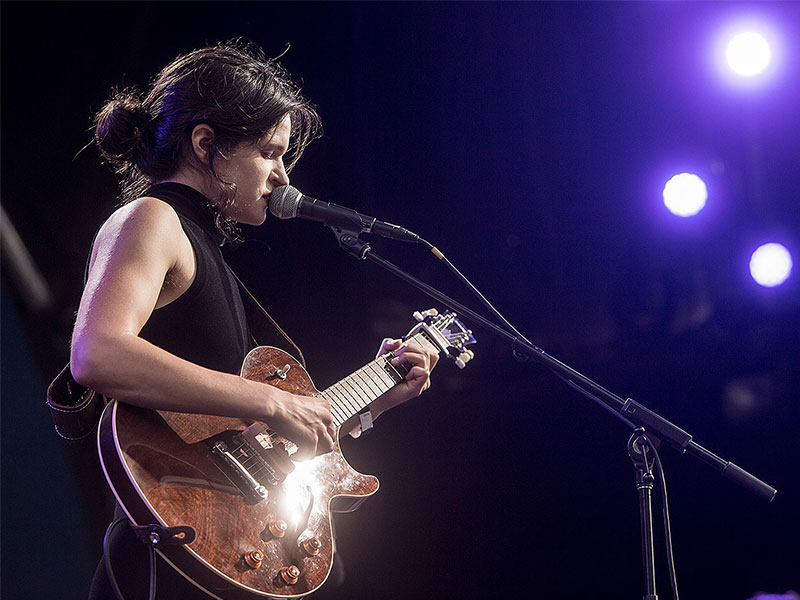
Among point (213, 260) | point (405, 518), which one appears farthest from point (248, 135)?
point (405, 518)

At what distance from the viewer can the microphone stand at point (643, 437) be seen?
5.20 ft

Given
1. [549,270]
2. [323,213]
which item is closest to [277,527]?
[323,213]

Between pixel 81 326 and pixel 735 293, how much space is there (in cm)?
299

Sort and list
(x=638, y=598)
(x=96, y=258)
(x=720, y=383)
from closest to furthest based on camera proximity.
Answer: (x=96, y=258) < (x=638, y=598) < (x=720, y=383)

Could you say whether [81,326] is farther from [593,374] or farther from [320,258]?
[593,374]

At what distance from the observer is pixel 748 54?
3.08 metres

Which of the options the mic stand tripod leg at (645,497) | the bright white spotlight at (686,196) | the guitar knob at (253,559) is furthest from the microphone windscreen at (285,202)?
the bright white spotlight at (686,196)

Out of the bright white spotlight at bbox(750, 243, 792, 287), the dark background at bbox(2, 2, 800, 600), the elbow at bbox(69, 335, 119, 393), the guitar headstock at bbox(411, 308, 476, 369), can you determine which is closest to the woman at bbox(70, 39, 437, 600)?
the elbow at bbox(69, 335, 119, 393)

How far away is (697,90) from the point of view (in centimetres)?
312

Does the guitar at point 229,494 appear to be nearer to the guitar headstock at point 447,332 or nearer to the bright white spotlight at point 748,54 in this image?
the guitar headstock at point 447,332

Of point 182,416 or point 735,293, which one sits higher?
point 735,293

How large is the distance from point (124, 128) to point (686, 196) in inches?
102

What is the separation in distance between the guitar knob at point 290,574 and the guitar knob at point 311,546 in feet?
0.19

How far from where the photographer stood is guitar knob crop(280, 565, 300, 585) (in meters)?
1.39
